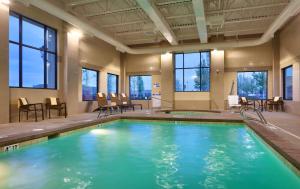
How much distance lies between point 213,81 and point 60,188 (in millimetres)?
10244

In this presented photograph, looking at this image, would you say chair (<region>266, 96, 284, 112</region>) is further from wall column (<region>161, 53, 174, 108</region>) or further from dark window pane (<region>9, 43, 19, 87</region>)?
dark window pane (<region>9, 43, 19, 87</region>)

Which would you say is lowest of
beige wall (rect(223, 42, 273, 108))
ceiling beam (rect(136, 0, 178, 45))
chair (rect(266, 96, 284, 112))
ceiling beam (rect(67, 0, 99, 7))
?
chair (rect(266, 96, 284, 112))

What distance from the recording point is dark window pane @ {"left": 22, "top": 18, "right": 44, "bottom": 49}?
6732 mm

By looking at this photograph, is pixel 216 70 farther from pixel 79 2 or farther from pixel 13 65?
pixel 13 65

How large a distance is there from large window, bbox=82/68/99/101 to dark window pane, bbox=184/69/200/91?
487cm

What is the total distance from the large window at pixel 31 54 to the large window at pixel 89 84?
6.83ft

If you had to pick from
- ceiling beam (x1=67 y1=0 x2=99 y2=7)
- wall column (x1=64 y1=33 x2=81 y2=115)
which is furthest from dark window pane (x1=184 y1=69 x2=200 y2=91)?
ceiling beam (x1=67 y1=0 x2=99 y2=7)

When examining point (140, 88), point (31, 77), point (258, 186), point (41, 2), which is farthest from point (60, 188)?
point (140, 88)

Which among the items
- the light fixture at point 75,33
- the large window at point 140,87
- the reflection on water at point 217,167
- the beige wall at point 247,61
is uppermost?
the light fixture at point 75,33

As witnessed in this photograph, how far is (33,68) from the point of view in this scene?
717 centimetres

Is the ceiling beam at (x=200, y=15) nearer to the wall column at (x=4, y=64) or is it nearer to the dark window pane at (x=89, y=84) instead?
the wall column at (x=4, y=64)

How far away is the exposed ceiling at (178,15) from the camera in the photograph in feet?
23.4

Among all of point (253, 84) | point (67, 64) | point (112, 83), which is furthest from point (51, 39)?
point (253, 84)

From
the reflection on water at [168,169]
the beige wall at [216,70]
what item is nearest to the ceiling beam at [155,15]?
the beige wall at [216,70]
